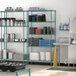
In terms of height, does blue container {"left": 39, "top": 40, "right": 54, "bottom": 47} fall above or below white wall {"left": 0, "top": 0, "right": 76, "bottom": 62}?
below

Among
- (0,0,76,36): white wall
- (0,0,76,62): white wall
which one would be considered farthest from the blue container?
(0,0,76,36): white wall

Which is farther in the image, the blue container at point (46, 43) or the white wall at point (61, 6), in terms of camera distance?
the white wall at point (61, 6)

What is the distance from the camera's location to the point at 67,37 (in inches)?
379

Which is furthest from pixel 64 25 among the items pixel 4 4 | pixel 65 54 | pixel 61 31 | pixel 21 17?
pixel 4 4

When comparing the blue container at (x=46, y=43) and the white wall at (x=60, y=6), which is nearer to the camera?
the blue container at (x=46, y=43)

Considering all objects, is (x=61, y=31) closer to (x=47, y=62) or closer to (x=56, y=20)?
(x=56, y=20)

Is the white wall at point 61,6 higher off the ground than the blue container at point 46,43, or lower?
higher

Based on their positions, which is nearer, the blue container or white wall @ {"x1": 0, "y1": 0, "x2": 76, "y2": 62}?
the blue container

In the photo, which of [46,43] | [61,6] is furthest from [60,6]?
[46,43]

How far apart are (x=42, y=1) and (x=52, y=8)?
0.50 meters

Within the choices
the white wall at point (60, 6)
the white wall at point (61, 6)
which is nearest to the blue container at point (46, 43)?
the white wall at point (61, 6)

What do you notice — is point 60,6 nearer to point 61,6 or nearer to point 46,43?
point 61,6

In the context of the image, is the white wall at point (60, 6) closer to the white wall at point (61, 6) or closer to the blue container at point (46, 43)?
the white wall at point (61, 6)

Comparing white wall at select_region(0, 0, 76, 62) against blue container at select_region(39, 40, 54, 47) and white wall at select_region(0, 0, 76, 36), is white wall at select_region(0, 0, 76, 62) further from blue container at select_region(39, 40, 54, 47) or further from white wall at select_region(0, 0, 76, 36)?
blue container at select_region(39, 40, 54, 47)
